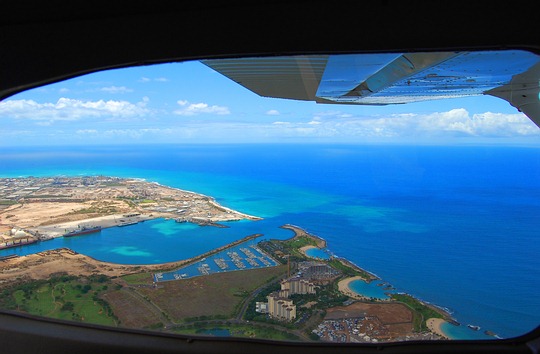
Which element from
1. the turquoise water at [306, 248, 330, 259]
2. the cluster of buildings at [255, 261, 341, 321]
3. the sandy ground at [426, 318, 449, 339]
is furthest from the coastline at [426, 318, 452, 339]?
the turquoise water at [306, 248, 330, 259]

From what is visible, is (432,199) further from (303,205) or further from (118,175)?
(118,175)

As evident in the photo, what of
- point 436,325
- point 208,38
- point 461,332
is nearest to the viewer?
point 208,38

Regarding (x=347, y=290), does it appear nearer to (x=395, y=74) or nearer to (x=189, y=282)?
(x=189, y=282)

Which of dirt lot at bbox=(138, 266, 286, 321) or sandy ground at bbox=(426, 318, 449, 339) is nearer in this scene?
sandy ground at bbox=(426, 318, 449, 339)

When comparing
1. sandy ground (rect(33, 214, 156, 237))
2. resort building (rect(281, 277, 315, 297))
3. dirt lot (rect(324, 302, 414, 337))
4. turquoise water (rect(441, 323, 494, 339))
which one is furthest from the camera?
sandy ground (rect(33, 214, 156, 237))

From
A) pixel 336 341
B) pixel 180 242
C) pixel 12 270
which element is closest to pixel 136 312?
pixel 180 242

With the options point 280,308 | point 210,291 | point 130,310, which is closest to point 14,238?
point 130,310

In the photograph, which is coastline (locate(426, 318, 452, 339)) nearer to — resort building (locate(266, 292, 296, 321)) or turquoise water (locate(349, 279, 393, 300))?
turquoise water (locate(349, 279, 393, 300))
